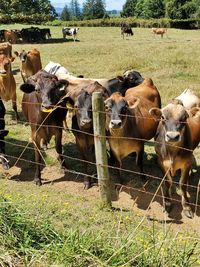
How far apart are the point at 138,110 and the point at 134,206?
141cm

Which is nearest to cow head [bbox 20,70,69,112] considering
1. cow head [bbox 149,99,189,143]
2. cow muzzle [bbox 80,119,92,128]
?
cow muzzle [bbox 80,119,92,128]

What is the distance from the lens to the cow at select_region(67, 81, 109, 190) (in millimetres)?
5461

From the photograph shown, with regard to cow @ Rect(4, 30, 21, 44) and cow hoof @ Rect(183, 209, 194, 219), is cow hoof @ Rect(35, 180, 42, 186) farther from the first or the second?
cow @ Rect(4, 30, 21, 44)

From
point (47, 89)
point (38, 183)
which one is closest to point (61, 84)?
point (47, 89)

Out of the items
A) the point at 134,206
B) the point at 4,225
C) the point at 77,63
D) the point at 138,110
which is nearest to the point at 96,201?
the point at 134,206

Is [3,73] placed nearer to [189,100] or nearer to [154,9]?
[189,100]

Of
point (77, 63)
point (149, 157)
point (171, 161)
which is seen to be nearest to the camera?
point (171, 161)

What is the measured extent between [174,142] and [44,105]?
1929 millimetres

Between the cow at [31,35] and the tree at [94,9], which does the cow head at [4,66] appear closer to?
the cow at [31,35]

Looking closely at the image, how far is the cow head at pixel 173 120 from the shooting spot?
4537 millimetres

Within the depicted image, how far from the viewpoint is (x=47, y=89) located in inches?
226

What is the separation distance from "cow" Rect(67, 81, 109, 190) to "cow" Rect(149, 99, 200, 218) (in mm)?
917

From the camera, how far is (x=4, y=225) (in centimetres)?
332

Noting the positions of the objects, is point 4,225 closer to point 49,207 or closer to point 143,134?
point 49,207
